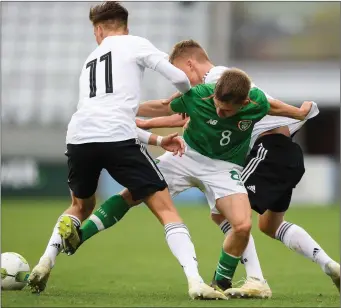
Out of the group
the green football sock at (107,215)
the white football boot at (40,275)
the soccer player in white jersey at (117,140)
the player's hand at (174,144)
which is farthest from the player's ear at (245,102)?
the white football boot at (40,275)

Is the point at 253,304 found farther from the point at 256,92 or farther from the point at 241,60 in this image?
the point at 241,60

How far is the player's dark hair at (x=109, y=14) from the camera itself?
6.39m

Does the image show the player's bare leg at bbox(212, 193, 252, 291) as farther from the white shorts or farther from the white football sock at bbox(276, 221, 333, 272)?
the white football sock at bbox(276, 221, 333, 272)

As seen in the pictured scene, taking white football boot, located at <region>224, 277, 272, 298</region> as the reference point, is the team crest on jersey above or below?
above

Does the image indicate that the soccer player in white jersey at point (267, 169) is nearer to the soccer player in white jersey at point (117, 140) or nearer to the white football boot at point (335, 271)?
the white football boot at point (335, 271)

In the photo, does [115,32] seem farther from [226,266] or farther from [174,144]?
[226,266]

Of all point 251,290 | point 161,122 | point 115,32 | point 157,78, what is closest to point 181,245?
point 251,290

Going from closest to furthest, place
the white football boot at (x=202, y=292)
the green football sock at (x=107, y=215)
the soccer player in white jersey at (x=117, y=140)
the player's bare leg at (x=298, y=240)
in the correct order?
the white football boot at (x=202, y=292), the soccer player in white jersey at (x=117, y=140), the player's bare leg at (x=298, y=240), the green football sock at (x=107, y=215)

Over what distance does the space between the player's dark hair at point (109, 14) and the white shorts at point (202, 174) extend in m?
1.04

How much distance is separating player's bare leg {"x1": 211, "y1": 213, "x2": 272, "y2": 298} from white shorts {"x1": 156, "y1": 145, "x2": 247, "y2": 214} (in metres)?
0.13

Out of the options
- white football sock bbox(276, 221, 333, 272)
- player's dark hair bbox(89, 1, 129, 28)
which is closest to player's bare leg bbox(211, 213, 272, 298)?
white football sock bbox(276, 221, 333, 272)

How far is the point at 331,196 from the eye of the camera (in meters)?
22.5

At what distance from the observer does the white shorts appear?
20.8 ft

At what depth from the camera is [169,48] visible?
25891 millimetres
